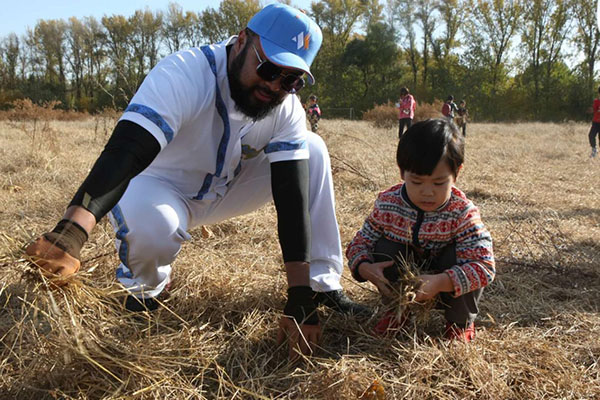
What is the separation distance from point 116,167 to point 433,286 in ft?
3.64

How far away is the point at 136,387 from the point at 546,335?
5.06 ft

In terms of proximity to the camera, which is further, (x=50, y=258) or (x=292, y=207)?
(x=292, y=207)

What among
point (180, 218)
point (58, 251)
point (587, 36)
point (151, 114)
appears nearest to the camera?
point (58, 251)

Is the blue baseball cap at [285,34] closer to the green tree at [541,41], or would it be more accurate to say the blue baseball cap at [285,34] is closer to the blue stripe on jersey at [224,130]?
the blue stripe on jersey at [224,130]

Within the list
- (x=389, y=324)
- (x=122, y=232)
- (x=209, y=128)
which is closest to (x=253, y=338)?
(x=389, y=324)

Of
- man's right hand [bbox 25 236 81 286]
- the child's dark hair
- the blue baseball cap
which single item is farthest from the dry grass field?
the blue baseball cap

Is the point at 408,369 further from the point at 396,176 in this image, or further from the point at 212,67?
the point at 396,176

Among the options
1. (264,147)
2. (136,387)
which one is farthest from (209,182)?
(136,387)

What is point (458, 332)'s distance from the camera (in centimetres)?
187

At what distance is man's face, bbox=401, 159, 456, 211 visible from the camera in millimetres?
1737

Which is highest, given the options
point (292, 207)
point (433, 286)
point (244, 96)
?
point (244, 96)

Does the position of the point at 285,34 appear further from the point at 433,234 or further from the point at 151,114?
the point at 433,234

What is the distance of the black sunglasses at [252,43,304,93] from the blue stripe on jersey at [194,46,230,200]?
0.21 metres

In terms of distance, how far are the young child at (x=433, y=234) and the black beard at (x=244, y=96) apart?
22.2 inches
